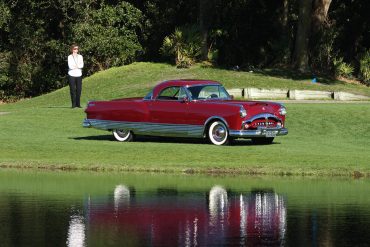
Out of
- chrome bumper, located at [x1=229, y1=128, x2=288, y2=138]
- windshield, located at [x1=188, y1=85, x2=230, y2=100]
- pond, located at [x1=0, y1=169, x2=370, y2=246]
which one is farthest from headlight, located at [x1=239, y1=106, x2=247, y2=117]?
pond, located at [x1=0, y1=169, x2=370, y2=246]

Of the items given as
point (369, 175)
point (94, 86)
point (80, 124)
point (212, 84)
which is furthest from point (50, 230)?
point (94, 86)

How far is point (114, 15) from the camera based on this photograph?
49.0 meters

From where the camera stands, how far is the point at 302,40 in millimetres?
45719

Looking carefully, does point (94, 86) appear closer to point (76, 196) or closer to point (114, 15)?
point (114, 15)

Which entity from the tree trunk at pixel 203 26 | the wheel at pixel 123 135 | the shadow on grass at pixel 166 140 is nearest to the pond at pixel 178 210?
the shadow on grass at pixel 166 140

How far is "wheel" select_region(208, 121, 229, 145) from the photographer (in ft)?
79.4

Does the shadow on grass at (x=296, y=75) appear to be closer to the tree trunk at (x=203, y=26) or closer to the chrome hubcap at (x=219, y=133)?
the tree trunk at (x=203, y=26)

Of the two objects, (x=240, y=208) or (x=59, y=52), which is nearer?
(x=240, y=208)

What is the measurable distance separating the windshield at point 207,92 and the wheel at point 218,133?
31.3 inches

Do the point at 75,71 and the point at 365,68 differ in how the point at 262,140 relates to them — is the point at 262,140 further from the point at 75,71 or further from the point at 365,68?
the point at 365,68

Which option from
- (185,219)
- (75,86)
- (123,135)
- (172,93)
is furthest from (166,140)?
(185,219)

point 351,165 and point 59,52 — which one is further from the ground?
point 59,52

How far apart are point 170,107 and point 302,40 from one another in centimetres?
2179

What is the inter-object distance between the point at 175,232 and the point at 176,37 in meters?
35.2
